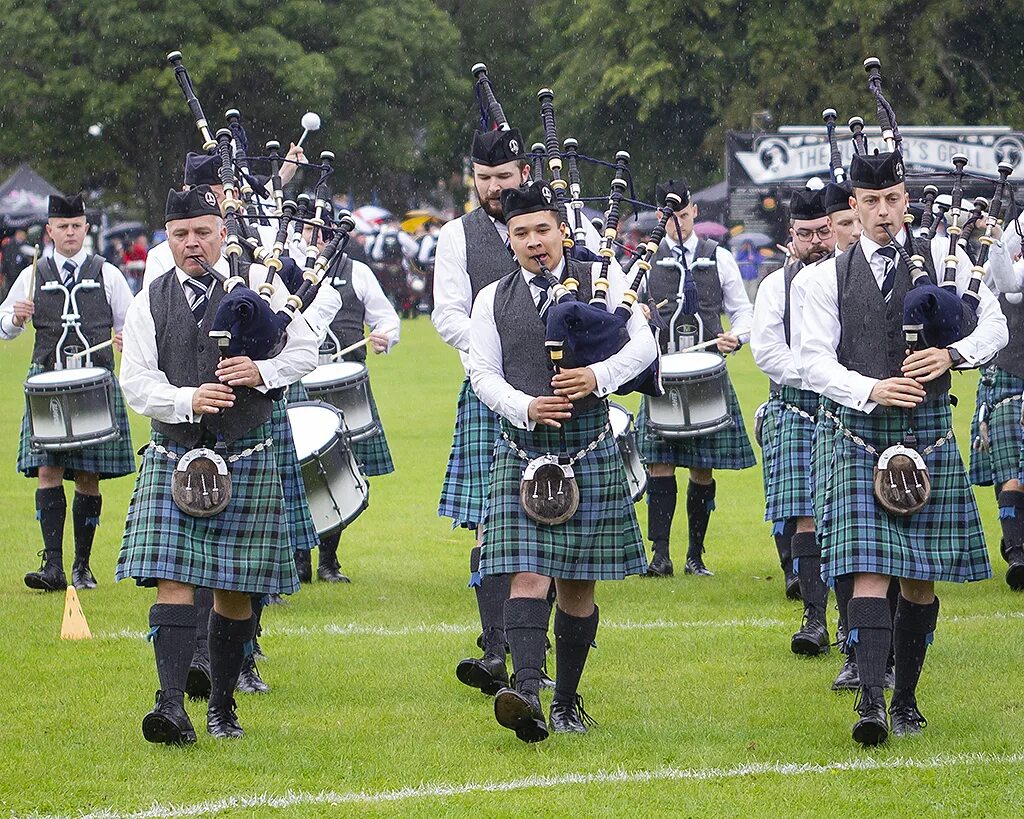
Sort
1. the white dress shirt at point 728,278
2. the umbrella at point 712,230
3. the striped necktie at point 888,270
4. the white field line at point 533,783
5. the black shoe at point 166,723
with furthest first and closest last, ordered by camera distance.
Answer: the umbrella at point 712,230, the white dress shirt at point 728,278, the striped necktie at point 888,270, the black shoe at point 166,723, the white field line at point 533,783

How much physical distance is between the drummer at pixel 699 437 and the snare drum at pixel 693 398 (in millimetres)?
97

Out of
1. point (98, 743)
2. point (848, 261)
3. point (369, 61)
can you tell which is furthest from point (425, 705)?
point (369, 61)

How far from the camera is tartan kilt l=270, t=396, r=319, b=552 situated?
5770 mm

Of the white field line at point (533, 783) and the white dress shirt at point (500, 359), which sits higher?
the white dress shirt at point (500, 359)

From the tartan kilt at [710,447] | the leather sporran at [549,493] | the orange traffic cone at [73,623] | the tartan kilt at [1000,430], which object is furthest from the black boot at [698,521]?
the leather sporran at [549,493]

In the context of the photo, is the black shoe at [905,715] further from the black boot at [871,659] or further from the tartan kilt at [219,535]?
the tartan kilt at [219,535]

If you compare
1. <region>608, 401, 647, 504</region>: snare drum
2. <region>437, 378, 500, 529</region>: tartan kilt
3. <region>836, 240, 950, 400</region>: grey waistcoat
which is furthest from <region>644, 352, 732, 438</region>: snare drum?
<region>836, 240, 950, 400</region>: grey waistcoat

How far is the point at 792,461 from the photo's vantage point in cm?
653

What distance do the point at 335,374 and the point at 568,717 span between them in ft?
9.80

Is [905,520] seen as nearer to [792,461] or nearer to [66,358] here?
[792,461]

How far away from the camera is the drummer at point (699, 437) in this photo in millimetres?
8109

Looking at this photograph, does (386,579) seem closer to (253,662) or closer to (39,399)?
(39,399)

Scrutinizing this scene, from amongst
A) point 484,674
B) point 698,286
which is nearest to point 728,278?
point 698,286

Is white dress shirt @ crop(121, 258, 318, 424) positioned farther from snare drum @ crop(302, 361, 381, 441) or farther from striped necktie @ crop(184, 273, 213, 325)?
snare drum @ crop(302, 361, 381, 441)
